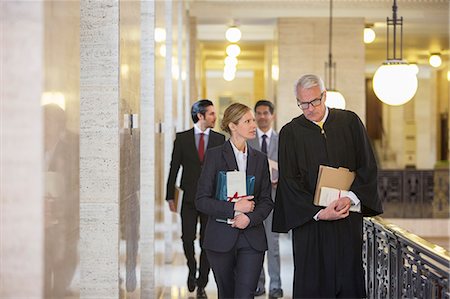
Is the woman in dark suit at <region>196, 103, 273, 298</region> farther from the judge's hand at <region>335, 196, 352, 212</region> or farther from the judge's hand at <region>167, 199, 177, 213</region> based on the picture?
the judge's hand at <region>167, 199, 177, 213</region>

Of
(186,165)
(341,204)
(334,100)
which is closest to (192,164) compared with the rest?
(186,165)

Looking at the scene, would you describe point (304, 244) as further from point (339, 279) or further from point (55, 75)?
point (55, 75)

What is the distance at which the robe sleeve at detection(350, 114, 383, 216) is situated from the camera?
17.2 ft

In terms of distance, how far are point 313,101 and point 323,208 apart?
2.11 feet

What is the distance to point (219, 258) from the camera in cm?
549

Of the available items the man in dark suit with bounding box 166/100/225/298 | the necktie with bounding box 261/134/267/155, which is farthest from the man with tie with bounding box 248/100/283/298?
the man in dark suit with bounding box 166/100/225/298

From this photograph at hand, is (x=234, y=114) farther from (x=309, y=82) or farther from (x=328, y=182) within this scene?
(x=328, y=182)

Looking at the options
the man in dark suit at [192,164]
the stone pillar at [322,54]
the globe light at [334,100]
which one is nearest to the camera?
the man in dark suit at [192,164]

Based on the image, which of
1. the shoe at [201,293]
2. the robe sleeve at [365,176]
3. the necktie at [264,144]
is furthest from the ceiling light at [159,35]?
the robe sleeve at [365,176]

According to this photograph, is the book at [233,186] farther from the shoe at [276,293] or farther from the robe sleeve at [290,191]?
the shoe at [276,293]

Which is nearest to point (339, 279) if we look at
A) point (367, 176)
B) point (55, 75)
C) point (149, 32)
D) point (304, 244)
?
point (304, 244)

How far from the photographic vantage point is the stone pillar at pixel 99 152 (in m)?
5.41

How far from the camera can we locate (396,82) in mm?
7656

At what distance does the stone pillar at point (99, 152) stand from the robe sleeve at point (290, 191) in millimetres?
1018
